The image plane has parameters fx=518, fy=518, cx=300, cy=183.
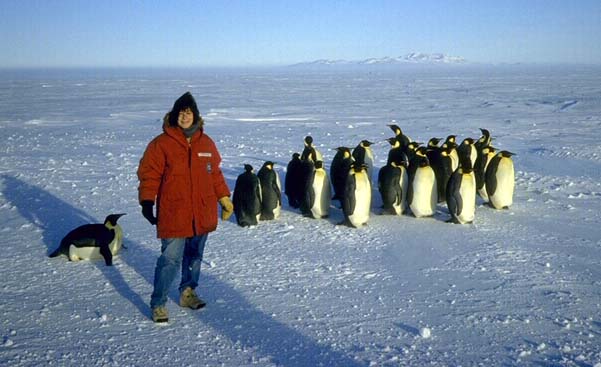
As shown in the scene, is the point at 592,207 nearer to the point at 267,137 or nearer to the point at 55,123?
the point at 267,137

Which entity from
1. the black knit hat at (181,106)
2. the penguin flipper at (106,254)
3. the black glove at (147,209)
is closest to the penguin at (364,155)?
the penguin flipper at (106,254)

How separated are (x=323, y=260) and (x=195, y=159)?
1.87 m

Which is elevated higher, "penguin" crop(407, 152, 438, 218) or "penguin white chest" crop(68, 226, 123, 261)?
"penguin" crop(407, 152, 438, 218)

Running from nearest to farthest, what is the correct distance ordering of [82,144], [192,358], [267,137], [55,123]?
[192,358], [82,144], [267,137], [55,123]

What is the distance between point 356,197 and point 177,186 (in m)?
2.82

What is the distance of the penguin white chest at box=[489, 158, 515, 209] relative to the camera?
6293mm

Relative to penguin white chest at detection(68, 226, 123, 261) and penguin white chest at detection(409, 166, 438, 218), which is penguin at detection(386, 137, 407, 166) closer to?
penguin white chest at detection(409, 166, 438, 218)

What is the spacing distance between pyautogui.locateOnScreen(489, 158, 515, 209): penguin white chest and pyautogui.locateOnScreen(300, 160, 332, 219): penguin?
6.82 ft

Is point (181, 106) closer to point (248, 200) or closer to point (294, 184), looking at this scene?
point (248, 200)

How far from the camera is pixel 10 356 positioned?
3.02 meters

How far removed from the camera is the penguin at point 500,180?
20.7ft

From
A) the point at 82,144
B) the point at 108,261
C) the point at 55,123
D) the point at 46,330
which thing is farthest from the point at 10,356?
the point at 55,123

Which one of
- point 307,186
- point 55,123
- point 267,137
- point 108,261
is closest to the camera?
point 108,261

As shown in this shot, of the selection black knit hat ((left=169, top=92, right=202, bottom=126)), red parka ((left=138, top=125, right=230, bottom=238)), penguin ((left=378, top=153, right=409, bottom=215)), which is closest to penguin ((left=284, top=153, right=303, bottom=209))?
penguin ((left=378, top=153, right=409, bottom=215))
